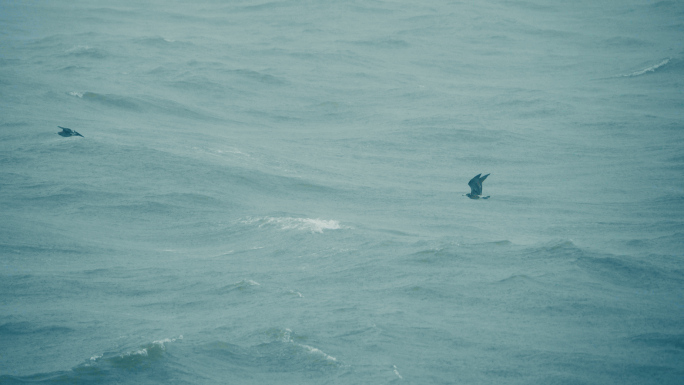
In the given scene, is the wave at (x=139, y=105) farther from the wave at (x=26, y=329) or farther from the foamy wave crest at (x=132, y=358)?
the foamy wave crest at (x=132, y=358)

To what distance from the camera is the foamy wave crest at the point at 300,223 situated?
42122 millimetres

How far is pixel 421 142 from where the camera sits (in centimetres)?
6569

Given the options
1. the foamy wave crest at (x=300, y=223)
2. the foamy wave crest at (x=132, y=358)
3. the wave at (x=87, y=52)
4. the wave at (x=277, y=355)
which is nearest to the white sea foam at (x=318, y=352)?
the wave at (x=277, y=355)

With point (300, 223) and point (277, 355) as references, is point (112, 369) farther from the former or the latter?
point (300, 223)

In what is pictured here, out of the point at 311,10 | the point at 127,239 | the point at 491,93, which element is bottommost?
the point at 127,239

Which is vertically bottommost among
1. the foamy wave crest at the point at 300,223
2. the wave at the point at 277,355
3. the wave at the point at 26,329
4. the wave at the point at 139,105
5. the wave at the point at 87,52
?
the wave at the point at 26,329

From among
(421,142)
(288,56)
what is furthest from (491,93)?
(288,56)

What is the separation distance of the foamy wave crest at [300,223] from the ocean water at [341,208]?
185 mm

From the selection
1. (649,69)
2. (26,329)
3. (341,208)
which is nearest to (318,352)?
(26,329)

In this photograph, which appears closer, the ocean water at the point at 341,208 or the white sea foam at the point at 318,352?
the white sea foam at the point at 318,352

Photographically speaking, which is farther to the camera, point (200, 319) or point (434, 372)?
point (200, 319)

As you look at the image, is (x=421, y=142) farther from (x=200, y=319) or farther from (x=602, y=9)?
(x=602, y=9)

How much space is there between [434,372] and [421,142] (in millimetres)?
40262

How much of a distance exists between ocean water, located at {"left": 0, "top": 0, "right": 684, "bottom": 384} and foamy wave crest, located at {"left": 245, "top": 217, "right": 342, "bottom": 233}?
185 millimetres
